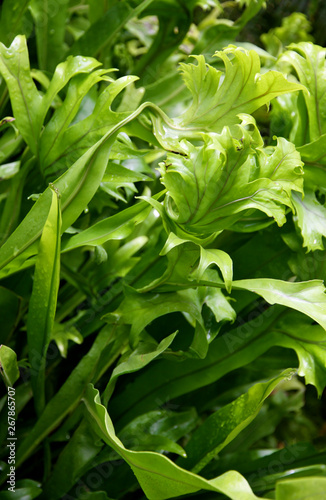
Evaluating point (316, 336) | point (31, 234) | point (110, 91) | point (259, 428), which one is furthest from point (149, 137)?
point (259, 428)

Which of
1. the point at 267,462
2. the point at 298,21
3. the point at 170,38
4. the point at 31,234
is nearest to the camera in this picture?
the point at 31,234

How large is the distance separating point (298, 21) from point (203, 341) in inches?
37.1

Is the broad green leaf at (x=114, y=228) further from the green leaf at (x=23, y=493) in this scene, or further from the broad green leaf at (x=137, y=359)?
the green leaf at (x=23, y=493)

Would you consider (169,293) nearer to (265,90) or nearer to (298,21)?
(265,90)

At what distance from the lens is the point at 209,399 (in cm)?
79

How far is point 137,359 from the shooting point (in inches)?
19.6

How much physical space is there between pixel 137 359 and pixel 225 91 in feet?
1.12

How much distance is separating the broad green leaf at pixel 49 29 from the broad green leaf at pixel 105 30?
0.04 meters

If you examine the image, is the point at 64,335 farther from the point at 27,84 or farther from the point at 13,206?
the point at 27,84

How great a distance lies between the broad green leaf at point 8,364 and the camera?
1.60 feet

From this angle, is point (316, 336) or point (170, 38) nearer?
point (316, 336)

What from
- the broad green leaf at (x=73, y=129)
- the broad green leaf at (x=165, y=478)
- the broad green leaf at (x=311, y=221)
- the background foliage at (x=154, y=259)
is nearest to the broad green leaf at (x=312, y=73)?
the background foliage at (x=154, y=259)

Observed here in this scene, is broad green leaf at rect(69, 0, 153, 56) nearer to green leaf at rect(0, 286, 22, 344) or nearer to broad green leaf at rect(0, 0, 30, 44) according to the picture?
broad green leaf at rect(0, 0, 30, 44)

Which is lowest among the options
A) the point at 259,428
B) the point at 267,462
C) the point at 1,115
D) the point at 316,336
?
the point at 259,428
